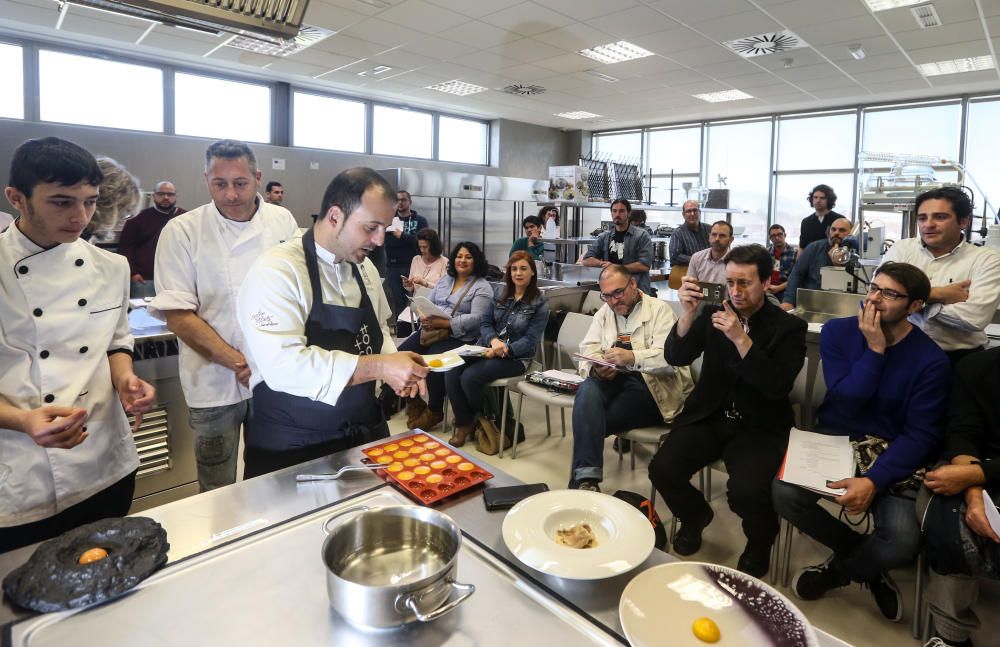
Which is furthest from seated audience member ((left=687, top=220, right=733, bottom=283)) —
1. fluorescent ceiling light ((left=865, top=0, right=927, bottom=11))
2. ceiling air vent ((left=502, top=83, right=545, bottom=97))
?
ceiling air vent ((left=502, top=83, right=545, bottom=97))

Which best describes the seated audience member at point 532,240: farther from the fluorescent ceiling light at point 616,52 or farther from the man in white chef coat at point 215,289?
the man in white chef coat at point 215,289

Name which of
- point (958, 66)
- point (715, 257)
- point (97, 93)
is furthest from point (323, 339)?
point (958, 66)

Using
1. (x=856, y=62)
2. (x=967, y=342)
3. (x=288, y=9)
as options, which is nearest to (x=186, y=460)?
(x=288, y=9)

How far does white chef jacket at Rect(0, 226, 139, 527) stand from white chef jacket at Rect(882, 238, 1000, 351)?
3148mm

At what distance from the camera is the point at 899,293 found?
2.13m

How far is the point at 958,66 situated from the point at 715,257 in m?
4.23

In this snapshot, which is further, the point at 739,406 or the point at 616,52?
the point at 616,52

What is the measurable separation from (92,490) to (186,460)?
3.80 feet

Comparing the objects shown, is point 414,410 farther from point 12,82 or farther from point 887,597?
point 12,82

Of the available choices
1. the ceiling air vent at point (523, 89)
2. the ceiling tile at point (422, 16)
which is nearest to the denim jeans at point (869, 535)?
the ceiling tile at point (422, 16)

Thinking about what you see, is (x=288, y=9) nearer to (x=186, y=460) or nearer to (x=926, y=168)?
(x=186, y=460)

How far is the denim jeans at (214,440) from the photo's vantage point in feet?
6.23

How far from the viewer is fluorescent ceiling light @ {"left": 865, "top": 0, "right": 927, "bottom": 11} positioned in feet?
14.6

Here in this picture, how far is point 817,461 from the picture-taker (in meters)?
2.07
